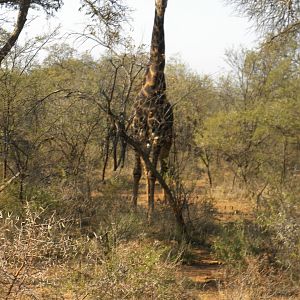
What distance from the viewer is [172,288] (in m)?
3.89

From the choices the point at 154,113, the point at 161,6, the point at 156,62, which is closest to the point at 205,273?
the point at 154,113

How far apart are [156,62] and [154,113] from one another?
2.80ft

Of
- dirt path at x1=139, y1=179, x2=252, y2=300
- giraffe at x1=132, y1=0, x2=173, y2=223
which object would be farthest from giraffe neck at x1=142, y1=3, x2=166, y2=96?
dirt path at x1=139, y1=179, x2=252, y2=300

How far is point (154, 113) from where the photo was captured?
686cm

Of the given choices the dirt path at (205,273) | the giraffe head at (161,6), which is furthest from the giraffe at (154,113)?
the dirt path at (205,273)

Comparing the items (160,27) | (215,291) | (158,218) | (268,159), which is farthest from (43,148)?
(268,159)

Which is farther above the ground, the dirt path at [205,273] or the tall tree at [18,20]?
the tall tree at [18,20]

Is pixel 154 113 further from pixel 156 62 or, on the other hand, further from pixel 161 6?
pixel 161 6

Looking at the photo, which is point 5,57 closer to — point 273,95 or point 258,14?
point 258,14

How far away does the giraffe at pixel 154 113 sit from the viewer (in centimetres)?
685

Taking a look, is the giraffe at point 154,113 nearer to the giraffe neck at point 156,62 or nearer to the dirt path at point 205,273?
the giraffe neck at point 156,62

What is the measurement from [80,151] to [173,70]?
25.2 ft

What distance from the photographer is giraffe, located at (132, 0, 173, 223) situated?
270 inches

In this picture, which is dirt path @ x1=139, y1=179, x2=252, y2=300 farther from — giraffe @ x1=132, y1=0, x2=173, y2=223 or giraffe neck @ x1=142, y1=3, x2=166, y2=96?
giraffe neck @ x1=142, y1=3, x2=166, y2=96
